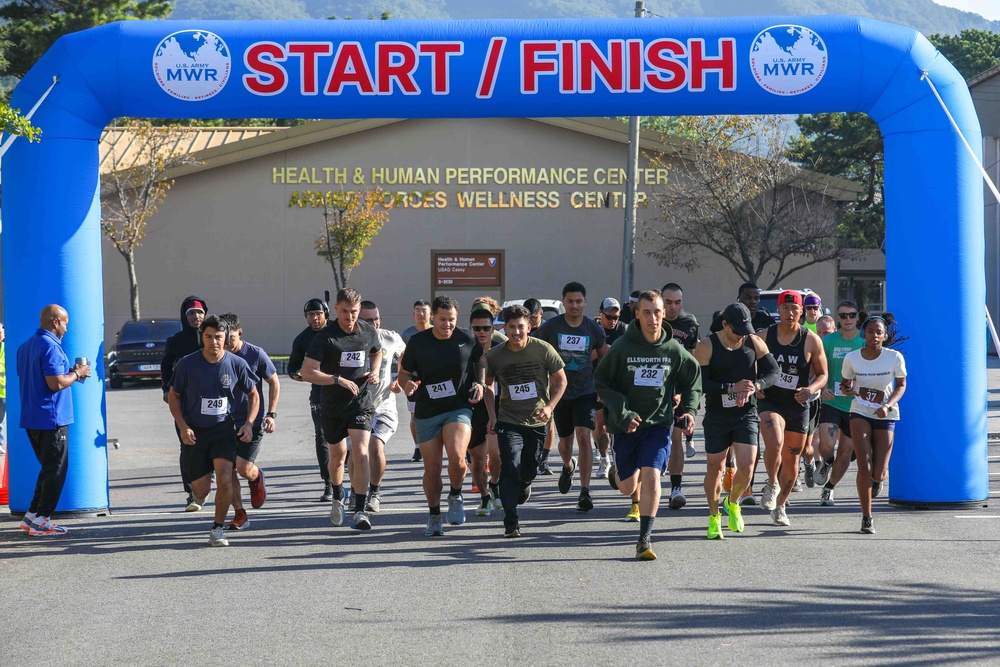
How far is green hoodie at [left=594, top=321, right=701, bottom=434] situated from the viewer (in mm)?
8883

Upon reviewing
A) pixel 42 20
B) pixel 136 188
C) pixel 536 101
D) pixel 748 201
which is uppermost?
pixel 42 20

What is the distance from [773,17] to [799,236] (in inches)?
942

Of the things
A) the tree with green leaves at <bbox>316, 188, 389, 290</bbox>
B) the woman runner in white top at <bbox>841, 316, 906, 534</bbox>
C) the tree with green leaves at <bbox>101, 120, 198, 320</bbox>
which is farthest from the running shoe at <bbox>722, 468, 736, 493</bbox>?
the tree with green leaves at <bbox>101, 120, 198, 320</bbox>

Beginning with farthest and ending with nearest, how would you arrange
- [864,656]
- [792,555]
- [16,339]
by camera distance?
1. [16,339]
2. [792,555]
3. [864,656]

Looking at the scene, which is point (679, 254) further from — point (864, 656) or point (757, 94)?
point (864, 656)

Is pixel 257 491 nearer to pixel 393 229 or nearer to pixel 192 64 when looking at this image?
pixel 192 64

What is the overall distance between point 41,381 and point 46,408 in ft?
0.72

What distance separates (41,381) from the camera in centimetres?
975

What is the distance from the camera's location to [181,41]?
412 inches

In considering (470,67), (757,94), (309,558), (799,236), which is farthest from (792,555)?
(799,236)

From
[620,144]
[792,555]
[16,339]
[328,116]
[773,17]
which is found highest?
[620,144]

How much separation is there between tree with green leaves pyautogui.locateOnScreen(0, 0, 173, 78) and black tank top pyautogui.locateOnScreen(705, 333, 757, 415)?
3867 centimetres

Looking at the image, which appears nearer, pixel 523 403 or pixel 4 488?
pixel 523 403

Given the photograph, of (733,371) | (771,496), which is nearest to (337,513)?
(733,371)
